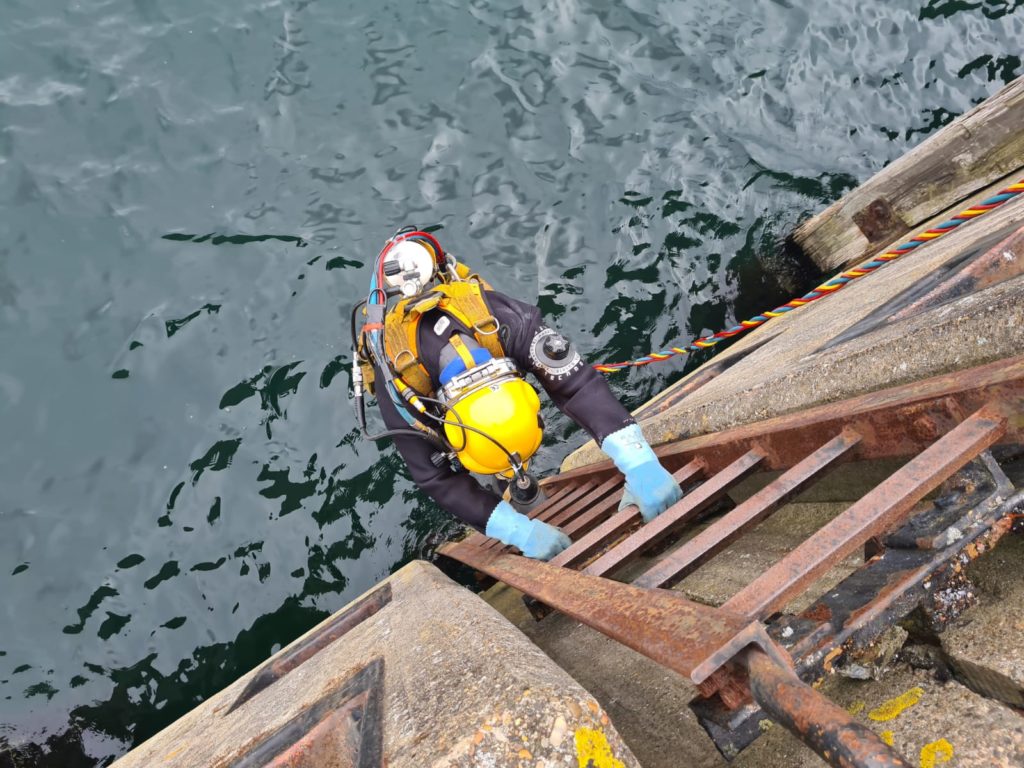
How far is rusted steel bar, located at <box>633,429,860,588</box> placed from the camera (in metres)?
2.10

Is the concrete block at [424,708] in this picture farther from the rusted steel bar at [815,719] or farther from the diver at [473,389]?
Answer: the diver at [473,389]

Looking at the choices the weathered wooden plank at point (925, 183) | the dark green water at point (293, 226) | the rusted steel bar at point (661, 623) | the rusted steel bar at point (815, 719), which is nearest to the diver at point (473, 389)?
the rusted steel bar at point (661, 623)

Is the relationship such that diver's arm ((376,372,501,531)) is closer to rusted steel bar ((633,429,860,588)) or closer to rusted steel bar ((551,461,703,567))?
rusted steel bar ((551,461,703,567))

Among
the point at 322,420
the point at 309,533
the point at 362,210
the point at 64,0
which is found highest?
the point at 64,0

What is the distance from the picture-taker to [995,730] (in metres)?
Answer: 1.36

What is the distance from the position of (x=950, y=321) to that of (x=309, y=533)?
15.7 feet

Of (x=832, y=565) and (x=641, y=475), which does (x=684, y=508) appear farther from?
(x=832, y=565)

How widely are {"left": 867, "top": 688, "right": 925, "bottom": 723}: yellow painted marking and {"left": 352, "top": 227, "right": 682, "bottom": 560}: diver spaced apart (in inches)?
64.5

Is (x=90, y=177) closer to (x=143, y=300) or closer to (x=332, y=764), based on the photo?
(x=143, y=300)

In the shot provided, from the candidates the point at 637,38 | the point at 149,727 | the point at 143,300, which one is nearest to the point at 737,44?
the point at 637,38

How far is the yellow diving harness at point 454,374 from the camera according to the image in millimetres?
3211

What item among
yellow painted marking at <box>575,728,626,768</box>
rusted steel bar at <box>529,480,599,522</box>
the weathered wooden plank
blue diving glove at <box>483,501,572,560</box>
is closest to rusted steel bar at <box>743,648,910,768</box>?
yellow painted marking at <box>575,728,626,768</box>

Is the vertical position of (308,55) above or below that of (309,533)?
above

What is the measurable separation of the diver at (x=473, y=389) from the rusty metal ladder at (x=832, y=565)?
3.19 feet
